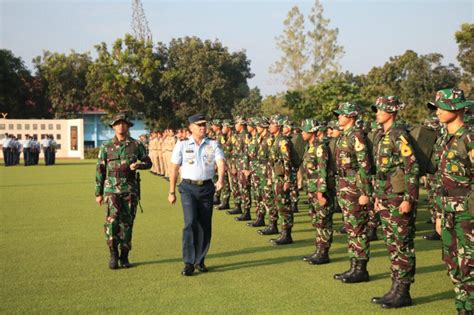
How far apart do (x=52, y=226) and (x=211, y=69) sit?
3135cm

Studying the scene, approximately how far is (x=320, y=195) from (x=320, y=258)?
873mm

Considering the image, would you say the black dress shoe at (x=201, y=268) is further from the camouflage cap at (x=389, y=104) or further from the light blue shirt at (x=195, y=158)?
the camouflage cap at (x=389, y=104)

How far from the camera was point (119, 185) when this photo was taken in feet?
23.6

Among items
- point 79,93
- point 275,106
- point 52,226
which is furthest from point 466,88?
point 79,93

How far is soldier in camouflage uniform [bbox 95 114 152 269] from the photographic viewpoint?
718 centimetres

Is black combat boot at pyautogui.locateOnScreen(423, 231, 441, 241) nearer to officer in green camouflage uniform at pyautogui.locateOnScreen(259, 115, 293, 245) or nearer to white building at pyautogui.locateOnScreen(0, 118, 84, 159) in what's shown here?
officer in green camouflage uniform at pyautogui.locateOnScreen(259, 115, 293, 245)

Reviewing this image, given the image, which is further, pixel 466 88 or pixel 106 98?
pixel 106 98

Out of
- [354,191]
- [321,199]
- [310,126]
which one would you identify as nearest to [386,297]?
[354,191]

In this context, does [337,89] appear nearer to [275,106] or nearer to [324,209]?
[275,106]

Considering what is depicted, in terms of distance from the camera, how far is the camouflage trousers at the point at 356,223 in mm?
6336

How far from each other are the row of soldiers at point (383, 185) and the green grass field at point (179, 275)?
393mm

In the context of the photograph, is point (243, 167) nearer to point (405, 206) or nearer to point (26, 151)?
point (405, 206)

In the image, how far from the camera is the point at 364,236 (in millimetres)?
6391

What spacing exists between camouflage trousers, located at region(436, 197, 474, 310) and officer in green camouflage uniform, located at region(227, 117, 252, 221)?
6.38 metres
